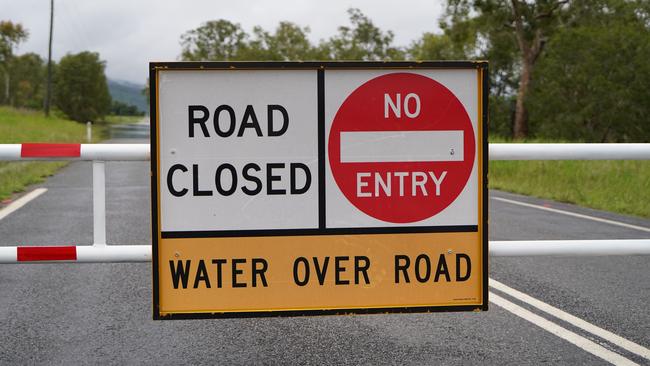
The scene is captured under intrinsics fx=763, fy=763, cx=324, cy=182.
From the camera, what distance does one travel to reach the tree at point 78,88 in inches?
4321

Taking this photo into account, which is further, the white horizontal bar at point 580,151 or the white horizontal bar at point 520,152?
the white horizontal bar at point 580,151

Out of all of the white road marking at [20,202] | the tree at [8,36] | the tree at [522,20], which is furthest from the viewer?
the tree at [8,36]

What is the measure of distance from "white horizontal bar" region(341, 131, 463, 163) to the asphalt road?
1124 millimetres

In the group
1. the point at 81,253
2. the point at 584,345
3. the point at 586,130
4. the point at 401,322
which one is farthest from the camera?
the point at 586,130

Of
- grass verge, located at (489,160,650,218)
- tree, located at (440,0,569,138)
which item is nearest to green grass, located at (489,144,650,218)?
grass verge, located at (489,160,650,218)

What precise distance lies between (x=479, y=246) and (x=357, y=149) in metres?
0.73

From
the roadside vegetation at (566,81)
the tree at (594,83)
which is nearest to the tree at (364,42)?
the roadside vegetation at (566,81)

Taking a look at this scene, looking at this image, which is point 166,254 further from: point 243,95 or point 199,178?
point 243,95

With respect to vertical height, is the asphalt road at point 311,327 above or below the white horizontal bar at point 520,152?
below

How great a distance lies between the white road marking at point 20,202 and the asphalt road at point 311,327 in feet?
12.4

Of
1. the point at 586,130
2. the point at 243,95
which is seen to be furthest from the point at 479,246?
the point at 586,130

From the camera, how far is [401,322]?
470cm

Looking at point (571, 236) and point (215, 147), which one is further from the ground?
point (215, 147)

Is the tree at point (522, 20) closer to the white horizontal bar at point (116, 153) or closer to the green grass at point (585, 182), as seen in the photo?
the green grass at point (585, 182)
